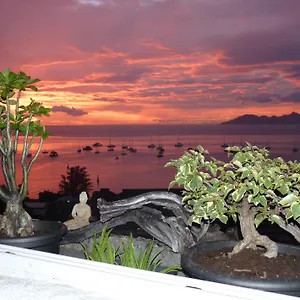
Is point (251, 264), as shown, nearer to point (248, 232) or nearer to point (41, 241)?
point (248, 232)

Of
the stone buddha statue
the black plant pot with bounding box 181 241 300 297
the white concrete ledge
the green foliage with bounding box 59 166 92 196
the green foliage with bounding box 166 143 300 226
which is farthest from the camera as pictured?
the green foliage with bounding box 59 166 92 196

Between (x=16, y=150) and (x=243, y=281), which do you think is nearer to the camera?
(x=243, y=281)

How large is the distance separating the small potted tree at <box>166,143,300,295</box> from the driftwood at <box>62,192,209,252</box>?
21.7 inches

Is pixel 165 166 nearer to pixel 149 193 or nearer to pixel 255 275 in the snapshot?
pixel 255 275

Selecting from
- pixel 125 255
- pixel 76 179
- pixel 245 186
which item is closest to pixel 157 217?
pixel 125 255

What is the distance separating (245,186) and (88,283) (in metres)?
0.75

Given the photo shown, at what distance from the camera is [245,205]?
2.11 meters

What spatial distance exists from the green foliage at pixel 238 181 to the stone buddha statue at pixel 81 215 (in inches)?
59.0

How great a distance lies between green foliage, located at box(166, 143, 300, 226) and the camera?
6.09ft

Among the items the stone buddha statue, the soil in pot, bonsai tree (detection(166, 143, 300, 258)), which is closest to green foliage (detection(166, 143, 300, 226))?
bonsai tree (detection(166, 143, 300, 258))

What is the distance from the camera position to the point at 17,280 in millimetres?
1943

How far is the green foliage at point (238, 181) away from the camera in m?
1.86

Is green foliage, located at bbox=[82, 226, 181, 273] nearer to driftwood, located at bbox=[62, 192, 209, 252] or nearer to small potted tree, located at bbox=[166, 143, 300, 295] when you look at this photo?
driftwood, located at bbox=[62, 192, 209, 252]

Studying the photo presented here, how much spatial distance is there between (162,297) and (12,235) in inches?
61.2
